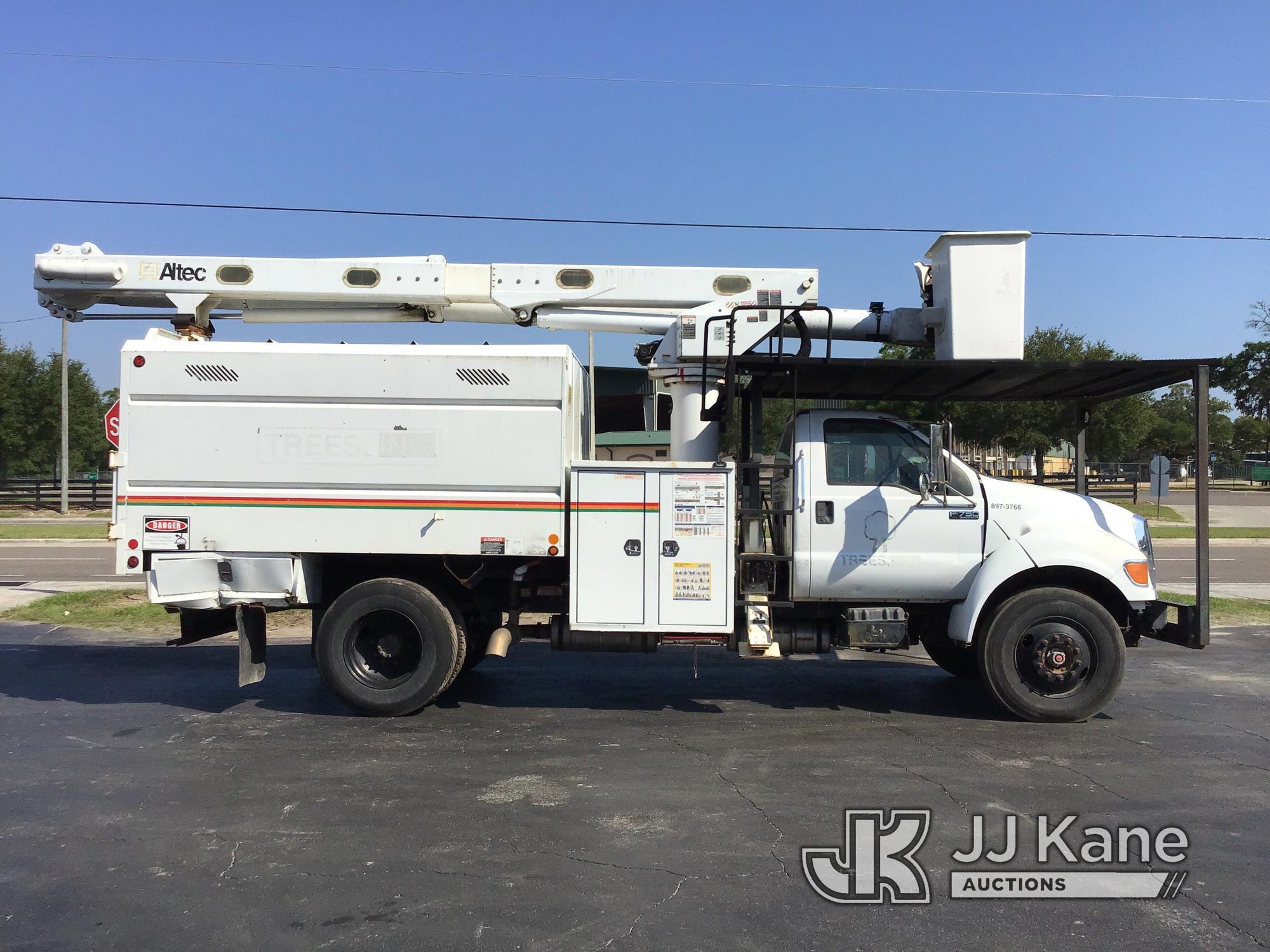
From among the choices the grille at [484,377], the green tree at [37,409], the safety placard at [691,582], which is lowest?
the safety placard at [691,582]

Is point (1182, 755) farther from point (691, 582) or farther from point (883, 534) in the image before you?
point (691, 582)

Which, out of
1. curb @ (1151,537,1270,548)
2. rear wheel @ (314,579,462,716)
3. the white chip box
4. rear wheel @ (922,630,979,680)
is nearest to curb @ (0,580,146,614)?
rear wheel @ (314,579,462,716)

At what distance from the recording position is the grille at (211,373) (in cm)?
716

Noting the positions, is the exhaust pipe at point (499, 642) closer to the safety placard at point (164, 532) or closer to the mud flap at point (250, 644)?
the mud flap at point (250, 644)

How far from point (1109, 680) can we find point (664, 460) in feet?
12.1

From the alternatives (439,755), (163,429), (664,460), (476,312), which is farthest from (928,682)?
(163,429)

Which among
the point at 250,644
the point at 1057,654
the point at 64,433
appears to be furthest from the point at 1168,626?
the point at 64,433

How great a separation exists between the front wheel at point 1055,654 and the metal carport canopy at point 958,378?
1.74 metres

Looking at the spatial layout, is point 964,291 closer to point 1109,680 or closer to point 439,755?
point 1109,680

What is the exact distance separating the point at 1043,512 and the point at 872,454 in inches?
53.2

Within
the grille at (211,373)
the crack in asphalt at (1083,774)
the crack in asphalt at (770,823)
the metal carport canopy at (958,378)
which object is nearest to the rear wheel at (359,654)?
the grille at (211,373)

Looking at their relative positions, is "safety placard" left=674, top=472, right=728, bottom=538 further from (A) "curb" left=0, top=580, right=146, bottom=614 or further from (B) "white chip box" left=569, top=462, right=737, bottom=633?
(A) "curb" left=0, top=580, right=146, bottom=614

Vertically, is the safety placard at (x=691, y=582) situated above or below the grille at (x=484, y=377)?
below

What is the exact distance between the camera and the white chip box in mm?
7207
